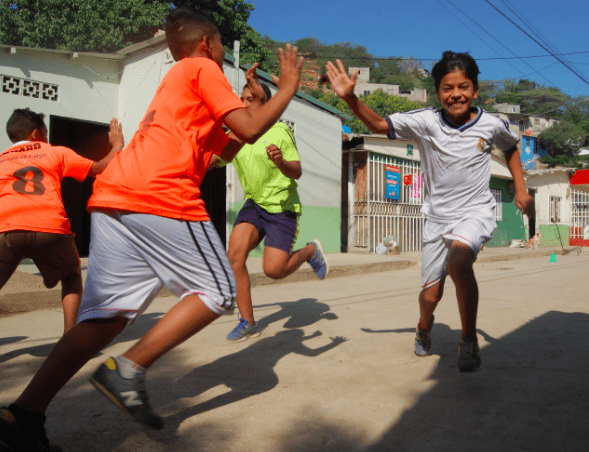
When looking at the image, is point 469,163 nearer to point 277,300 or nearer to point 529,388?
point 529,388

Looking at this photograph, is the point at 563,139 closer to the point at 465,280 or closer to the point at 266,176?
the point at 266,176

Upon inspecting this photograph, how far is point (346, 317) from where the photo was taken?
4.81 metres

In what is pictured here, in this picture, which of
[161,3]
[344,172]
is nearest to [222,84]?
[344,172]

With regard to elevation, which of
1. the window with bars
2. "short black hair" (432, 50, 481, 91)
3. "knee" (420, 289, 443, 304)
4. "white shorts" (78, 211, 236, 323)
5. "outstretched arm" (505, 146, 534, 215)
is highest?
the window with bars

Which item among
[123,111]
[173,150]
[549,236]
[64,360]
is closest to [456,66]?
[173,150]

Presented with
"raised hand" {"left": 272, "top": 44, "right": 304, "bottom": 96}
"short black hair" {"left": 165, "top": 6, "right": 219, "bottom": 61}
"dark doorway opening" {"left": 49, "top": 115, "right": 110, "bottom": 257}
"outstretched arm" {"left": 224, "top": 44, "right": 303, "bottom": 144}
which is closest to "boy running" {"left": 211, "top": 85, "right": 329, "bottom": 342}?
"short black hair" {"left": 165, "top": 6, "right": 219, "bottom": 61}

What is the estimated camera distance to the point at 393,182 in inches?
603

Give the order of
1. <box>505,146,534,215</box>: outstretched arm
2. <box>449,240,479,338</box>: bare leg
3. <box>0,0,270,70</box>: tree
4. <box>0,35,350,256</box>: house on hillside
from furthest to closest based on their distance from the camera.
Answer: <box>0,0,270,70</box>: tree < <box>0,35,350,256</box>: house on hillside < <box>505,146,534,215</box>: outstretched arm < <box>449,240,479,338</box>: bare leg

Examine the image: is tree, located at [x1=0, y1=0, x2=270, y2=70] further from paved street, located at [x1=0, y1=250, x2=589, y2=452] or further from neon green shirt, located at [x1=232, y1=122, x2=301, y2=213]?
paved street, located at [x1=0, y1=250, x2=589, y2=452]

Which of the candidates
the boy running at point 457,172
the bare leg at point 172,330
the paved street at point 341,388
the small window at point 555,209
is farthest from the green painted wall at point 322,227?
the small window at point 555,209

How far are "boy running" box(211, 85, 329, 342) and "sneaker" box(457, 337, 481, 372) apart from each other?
1462 mm

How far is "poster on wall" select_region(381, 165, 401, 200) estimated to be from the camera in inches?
594

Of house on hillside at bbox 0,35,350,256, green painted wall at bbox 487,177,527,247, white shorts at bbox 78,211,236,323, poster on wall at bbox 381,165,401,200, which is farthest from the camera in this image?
green painted wall at bbox 487,177,527,247

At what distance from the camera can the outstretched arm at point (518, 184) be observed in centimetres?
310
